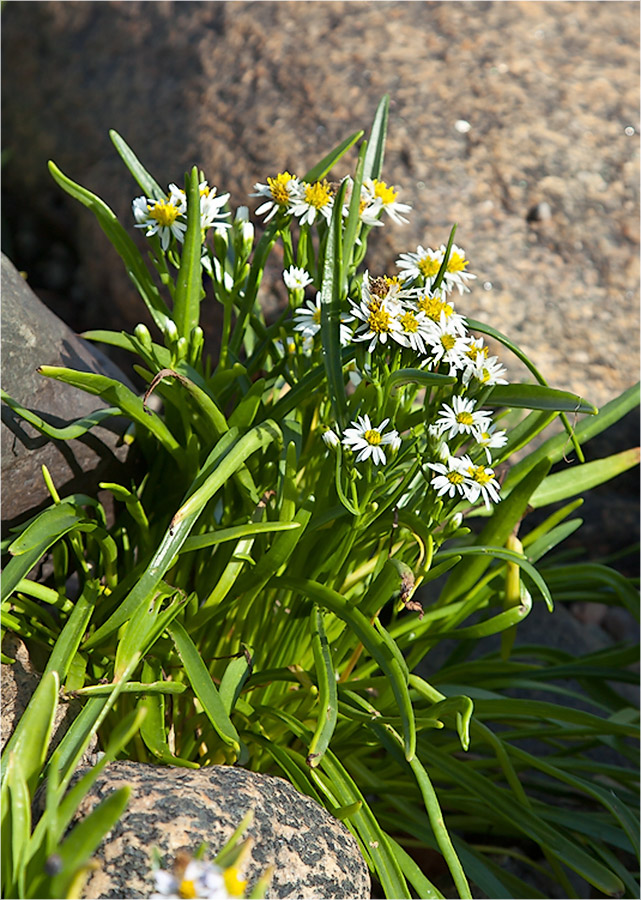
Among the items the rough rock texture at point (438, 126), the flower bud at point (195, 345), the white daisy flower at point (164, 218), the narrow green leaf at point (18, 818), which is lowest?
the narrow green leaf at point (18, 818)

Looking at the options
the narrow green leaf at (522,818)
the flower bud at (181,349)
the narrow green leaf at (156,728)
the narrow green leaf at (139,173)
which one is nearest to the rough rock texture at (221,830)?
the narrow green leaf at (156,728)

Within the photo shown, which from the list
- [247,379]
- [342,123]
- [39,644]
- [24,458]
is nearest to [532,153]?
[342,123]

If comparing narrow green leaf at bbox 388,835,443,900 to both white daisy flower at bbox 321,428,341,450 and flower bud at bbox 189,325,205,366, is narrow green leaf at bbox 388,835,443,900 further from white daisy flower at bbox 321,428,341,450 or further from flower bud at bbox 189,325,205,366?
flower bud at bbox 189,325,205,366

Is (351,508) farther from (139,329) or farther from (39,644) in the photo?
(39,644)

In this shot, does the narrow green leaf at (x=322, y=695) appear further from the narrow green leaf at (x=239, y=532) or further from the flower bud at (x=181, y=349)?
the flower bud at (x=181, y=349)

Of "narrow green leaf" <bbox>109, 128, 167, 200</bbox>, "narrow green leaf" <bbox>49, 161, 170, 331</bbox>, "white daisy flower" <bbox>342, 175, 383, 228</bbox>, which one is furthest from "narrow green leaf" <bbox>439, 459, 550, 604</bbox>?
"narrow green leaf" <bbox>109, 128, 167, 200</bbox>
